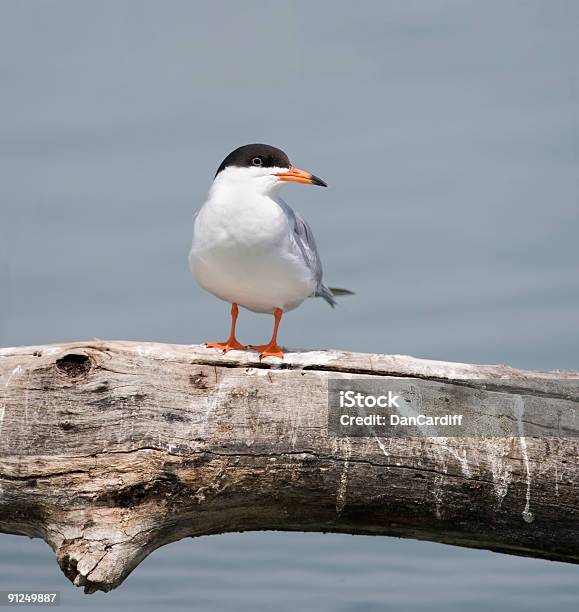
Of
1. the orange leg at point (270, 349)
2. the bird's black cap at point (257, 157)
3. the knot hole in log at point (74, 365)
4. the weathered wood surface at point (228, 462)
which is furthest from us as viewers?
the bird's black cap at point (257, 157)

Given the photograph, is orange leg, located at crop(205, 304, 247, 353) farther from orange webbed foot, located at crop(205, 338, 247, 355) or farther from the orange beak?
the orange beak

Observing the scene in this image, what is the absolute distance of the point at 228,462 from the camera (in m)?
4.14

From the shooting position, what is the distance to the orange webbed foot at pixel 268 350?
14.8 ft

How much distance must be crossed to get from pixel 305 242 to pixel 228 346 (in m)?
0.86

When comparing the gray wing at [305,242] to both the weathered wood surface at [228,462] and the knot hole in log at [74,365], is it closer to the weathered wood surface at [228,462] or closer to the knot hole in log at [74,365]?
the weathered wood surface at [228,462]

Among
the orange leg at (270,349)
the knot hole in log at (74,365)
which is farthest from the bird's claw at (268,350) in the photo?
the knot hole in log at (74,365)

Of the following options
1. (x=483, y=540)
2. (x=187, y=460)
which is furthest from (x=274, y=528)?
(x=483, y=540)

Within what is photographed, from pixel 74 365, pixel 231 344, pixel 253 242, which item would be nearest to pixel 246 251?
pixel 253 242

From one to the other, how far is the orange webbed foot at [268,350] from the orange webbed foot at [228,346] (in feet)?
0.20

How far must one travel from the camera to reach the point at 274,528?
175 inches

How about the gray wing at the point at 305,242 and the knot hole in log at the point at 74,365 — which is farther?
the gray wing at the point at 305,242

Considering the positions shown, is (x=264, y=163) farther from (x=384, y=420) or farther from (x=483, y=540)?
(x=483, y=540)

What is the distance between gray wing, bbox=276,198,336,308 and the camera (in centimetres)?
514

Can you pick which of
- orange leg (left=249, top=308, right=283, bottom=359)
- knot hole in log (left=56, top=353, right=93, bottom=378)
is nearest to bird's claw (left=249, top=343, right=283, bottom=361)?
orange leg (left=249, top=308, right=283, bottom=359)
